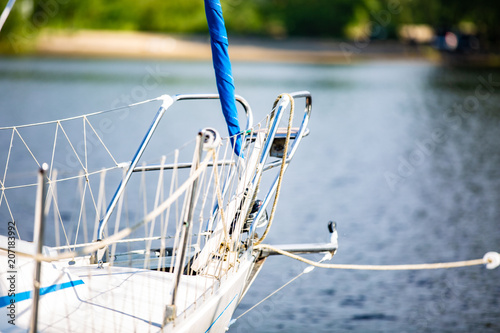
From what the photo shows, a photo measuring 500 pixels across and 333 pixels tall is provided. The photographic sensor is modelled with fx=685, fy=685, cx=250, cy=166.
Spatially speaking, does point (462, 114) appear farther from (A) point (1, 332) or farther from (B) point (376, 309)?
(A) point (1, 332)

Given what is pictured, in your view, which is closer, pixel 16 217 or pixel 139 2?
pixel 16 217

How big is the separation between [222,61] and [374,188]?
857 centimetres

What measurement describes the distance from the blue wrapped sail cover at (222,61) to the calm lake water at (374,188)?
2.38 metres

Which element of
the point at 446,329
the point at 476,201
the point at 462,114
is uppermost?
the point at 462,114

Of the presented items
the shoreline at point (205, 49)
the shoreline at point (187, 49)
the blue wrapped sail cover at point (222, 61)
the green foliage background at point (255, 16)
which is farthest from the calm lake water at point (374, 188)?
the green foliage background at point (255, 16)

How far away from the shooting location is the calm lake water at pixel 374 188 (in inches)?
308

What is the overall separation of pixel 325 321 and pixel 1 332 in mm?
4250

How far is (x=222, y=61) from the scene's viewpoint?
5.84 metres

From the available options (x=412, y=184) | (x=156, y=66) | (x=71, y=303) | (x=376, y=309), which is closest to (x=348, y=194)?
(x=412, y=184)

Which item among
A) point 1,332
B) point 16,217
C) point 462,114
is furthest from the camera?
point 462,114

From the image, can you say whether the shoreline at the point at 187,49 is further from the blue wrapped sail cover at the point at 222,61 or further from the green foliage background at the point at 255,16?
the blue wrapped sail cover at the point at 222,61

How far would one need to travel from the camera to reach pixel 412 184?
14.3m

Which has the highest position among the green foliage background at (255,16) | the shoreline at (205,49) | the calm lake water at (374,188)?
the green foliage background at (255,16)

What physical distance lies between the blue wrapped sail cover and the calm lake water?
7.81 ft
